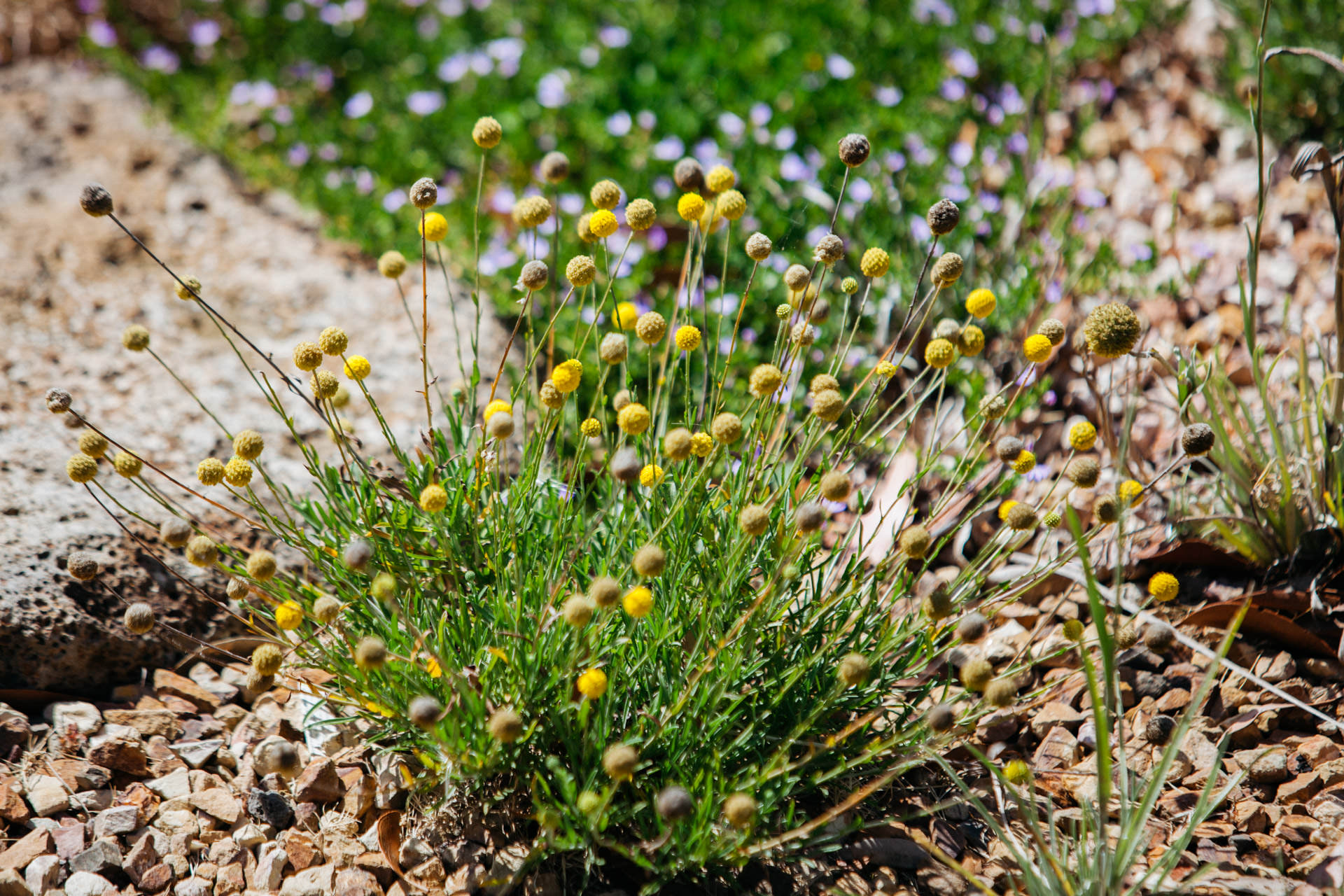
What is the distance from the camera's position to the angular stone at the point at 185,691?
2.49 metres

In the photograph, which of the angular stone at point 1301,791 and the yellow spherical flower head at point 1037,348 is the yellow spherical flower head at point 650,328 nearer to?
the yellow spherical flower head at point 1037,348

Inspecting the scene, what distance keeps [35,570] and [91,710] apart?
373 mm

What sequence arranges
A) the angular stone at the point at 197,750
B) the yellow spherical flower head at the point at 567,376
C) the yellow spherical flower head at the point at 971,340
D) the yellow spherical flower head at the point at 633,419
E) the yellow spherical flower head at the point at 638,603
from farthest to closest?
the angular stone at the point at 197,750
the yellow spherical flower head at the point at 971,340
the yellow spherical flower head at the point at 567,376
the yellow spherical flower head at the point at 633,419
the yellow spherical flower head at the point at 638,603

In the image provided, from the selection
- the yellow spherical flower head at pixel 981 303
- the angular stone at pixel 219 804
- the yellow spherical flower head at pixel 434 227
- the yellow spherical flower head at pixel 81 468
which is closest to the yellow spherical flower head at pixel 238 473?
the yellow spherical flower head at pixel 81 468

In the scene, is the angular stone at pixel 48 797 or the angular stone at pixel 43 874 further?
the angular stone at pixel 48 797

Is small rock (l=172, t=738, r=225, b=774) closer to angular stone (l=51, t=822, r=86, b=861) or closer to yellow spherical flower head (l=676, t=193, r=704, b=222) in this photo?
angular stone (l=51, t=822, r=86, b=861)

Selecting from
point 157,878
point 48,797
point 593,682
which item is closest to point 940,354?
point 593,682

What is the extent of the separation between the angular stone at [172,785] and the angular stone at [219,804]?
0.13ft

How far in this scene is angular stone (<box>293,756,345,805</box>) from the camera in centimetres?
217

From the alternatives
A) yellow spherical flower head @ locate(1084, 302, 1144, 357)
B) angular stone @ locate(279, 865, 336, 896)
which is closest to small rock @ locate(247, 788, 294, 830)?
angular stone @ locate(279, 865, 336, 896)

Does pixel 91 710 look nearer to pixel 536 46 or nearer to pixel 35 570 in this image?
pixel 35 570

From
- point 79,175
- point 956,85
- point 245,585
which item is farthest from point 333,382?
point 956,85

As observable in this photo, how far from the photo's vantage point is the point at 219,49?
548 centimetres

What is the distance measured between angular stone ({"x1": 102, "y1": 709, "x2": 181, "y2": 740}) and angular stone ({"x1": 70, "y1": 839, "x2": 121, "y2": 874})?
0.36m
